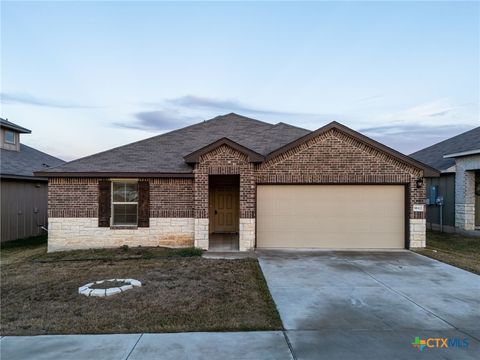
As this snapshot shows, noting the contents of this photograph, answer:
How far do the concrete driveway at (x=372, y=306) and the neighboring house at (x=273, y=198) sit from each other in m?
2.19

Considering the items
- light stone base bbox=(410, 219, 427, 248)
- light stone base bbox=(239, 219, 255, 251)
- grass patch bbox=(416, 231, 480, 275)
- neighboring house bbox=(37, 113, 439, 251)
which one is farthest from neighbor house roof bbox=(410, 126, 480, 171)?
light stone base bbox=(239, 219, 255, 251)

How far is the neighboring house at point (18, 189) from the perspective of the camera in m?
15.7

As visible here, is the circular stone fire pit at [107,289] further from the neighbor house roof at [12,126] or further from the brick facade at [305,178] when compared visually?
the neighbor house roof at [12,126]

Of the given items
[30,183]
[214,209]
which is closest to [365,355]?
[214,209]

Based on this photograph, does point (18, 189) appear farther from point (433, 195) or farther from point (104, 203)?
point (433, 195)

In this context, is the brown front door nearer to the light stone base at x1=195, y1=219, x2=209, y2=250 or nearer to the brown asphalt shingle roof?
the brown asphalt shingle roof

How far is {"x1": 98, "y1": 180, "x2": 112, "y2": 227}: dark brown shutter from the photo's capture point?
42.4ft

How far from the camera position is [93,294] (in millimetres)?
7312

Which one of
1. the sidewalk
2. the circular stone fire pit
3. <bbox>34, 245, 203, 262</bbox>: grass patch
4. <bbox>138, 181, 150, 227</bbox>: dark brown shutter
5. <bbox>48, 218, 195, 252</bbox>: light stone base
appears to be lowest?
<bbox>34, 245, 203, 262</bbox>: grass patch

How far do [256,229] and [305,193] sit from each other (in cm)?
216

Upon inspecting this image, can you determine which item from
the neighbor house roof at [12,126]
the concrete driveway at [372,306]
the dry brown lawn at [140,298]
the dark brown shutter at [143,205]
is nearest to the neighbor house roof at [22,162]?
the neighbor house roof at [12,126]

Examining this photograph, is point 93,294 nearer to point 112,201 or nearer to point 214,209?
point 112,201

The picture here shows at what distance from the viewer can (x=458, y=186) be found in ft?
55.6

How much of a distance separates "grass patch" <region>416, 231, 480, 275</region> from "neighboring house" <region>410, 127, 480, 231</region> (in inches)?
38.9
